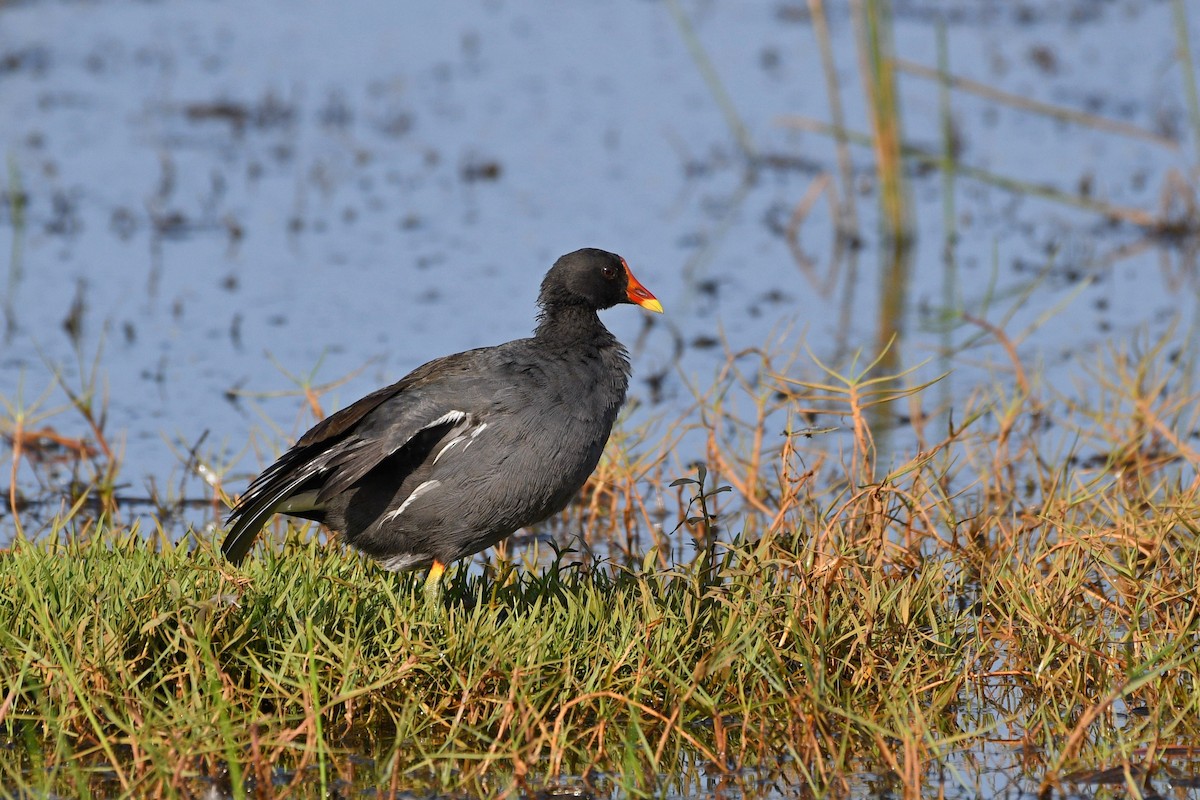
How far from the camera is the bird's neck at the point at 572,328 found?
17.5 feet

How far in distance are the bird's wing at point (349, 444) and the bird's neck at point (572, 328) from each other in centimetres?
37

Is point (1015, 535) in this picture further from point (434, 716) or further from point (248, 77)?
point (248, 77)

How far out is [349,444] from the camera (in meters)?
4.97

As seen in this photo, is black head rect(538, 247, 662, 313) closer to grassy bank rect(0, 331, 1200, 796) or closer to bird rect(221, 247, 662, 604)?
bird rect(221, 247, 662, 604)

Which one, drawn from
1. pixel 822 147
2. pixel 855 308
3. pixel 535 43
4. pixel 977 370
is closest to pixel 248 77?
pixel 535 43

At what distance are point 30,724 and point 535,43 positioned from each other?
14.6m

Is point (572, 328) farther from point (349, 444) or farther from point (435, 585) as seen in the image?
point (435, 585)

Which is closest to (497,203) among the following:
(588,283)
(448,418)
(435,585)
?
(588,283)

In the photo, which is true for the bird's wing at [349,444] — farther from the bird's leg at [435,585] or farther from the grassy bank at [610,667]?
the bird's leg at [435,585]

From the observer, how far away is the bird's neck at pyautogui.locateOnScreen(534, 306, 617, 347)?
17.5 ft

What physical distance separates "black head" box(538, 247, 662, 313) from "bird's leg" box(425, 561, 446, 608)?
91 centimetres

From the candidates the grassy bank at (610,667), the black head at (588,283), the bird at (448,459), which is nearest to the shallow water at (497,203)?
the grassy bank at (610,667)

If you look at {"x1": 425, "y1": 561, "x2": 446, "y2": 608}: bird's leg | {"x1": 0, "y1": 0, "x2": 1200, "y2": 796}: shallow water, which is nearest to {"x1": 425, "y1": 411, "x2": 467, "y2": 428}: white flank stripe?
{"x1": 425, "y1": 561, "x2": 446, "y2": 608}: bird's leg

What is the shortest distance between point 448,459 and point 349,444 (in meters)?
0.29
